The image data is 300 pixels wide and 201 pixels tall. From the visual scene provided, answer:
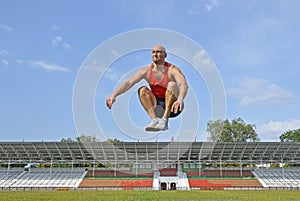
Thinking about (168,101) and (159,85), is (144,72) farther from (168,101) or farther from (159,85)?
(168,101)

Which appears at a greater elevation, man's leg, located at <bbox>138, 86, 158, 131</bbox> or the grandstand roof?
the grandstand roof

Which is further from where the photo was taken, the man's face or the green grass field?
the green grass field

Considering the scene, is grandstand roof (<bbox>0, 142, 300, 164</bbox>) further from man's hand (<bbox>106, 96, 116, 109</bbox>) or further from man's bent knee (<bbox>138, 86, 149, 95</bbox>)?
man's hand (<bbox>106, 96, 116, 109</bbox>)

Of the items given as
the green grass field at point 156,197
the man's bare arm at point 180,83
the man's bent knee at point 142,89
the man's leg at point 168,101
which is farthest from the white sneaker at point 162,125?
the green grass field at point 156,197

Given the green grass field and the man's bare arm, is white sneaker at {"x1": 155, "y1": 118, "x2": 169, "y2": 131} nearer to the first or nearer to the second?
the man's bare arm

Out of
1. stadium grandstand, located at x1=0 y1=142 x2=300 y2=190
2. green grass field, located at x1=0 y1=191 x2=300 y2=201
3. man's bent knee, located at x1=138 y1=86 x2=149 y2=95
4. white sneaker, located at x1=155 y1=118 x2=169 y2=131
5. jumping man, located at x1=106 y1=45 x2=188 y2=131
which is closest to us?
jumping man, located at x1=106 y1=45 x2=188 y2=131

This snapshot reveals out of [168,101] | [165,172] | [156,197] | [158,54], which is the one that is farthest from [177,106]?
[165,172]

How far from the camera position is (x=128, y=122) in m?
5.11

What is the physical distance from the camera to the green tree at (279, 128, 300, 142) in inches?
3398

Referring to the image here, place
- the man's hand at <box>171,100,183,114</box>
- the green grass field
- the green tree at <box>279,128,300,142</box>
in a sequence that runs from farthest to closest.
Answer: the green tree at <box>279,128,300,142</box>
the green grass field
the man's hand at <box>171,100,183,114</box>

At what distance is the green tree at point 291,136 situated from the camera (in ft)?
283

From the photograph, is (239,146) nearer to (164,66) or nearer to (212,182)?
(212,182)

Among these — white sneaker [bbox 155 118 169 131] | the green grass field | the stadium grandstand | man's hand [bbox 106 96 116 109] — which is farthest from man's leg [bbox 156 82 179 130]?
the stadium grandstand

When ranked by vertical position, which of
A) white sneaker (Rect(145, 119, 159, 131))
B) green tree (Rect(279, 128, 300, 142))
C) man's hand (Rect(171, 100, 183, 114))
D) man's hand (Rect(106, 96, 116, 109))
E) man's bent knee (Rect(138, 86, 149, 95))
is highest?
green tree (Rect(279, 128, 300, 142))
